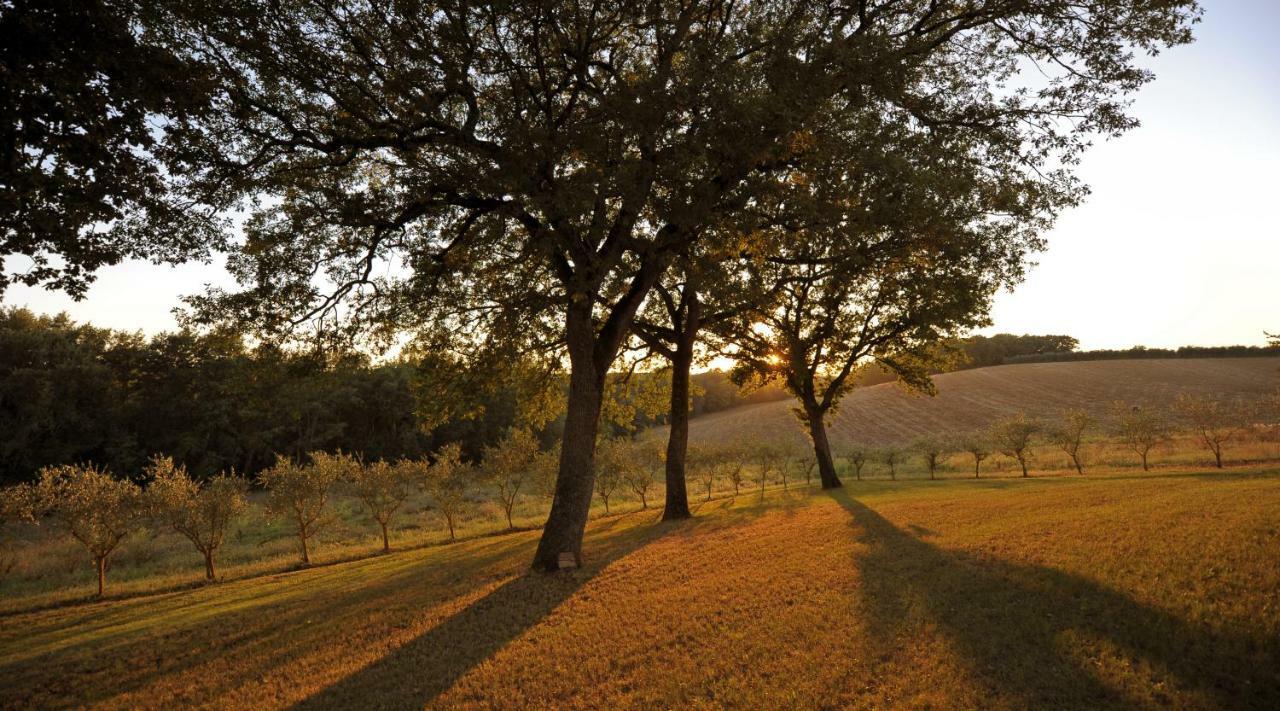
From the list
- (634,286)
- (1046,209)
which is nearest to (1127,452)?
(1046,209)

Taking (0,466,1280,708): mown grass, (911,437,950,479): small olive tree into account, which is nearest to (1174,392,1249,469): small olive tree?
(911,437,950,479): small olive tree

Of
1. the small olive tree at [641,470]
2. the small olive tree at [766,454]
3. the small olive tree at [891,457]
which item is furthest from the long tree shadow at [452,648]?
the small olive tree at [891,457]

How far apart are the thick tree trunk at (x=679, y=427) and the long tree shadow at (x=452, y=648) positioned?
998 cm

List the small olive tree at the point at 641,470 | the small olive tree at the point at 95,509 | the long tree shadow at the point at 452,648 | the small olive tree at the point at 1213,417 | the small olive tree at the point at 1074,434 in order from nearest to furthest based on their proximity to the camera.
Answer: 1. the long tree shadow at the point at 452,648
2. the small olive tree at the point at 95,509
3. the small olive tree at the point at 1213,417
4. the small olive tree at the point at 1074,434
5. the small olive tree at the point at 641,470

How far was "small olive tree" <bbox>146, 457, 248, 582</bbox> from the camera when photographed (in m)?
24.5

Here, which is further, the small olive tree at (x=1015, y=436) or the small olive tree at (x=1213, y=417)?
the small olive tree at (x=1015, y=436)

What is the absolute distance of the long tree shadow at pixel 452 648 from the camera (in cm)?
794

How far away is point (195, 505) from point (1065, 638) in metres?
31.8

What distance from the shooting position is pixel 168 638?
1273cm

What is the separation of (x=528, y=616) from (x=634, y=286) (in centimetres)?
873

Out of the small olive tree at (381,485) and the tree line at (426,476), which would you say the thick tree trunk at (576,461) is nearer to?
the tree line at (426,476)

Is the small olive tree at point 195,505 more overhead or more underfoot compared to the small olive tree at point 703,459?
more overhead

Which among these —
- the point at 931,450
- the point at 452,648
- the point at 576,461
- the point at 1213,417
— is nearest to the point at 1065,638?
the point at 452,648

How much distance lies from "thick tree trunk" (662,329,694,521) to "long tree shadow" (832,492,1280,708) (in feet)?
43.9
